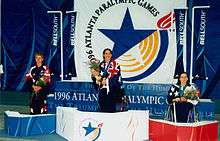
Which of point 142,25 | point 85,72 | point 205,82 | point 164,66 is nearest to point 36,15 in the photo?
point 85,72

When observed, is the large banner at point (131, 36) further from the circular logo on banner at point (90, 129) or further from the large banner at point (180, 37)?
the circular logo on banner at point (90, 129)

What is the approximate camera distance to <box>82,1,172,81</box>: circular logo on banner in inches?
359

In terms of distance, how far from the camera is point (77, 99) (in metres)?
9.18

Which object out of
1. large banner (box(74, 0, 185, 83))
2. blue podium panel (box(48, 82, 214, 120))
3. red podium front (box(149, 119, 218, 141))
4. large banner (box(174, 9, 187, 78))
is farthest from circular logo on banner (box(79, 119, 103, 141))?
large banner (box(174, 9, 187, 78))

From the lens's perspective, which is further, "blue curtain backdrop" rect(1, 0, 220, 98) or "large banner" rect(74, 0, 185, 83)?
"blue curtain backdrop" rect(1, 0, 220, 98)

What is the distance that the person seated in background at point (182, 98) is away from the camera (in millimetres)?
6832

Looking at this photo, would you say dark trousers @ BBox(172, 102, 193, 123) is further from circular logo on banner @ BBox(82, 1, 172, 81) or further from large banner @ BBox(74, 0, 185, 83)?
circular logo on banner @ BBox(82, 1, 172, 81)

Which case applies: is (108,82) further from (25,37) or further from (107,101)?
(25,37)

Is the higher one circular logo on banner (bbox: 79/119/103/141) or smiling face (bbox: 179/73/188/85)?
smiling face (bbox: 179/73/188/85)

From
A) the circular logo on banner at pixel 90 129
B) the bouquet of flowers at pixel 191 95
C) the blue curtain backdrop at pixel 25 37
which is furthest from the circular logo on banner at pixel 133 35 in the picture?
the circular logo on banner at pixel 90 129

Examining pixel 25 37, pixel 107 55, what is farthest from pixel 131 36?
pixel 25 37

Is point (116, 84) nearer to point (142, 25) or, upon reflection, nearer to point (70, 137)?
point (70, 137)

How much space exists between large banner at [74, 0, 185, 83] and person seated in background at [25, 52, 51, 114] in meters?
1.97

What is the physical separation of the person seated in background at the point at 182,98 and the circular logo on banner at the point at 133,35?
2.11 m
